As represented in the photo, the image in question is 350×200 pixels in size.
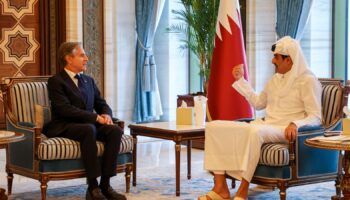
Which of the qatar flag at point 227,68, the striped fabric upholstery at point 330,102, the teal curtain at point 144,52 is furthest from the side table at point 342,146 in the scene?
the teal curtain at point 144,52

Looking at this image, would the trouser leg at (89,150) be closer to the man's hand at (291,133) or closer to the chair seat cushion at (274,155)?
the chair seat cushion at (274,155)

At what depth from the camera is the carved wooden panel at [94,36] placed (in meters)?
9.47

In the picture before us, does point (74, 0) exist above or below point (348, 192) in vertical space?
above

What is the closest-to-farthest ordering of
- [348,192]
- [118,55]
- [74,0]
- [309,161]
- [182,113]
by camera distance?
[348,192]
[309,161]
[182,113]
[74,0]
[118,55]

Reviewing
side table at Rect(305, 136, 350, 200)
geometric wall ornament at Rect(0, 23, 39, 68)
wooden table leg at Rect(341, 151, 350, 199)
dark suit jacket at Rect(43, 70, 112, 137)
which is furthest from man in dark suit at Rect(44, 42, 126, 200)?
geometric wall ornament at Rect(0, 23, 39, 68)

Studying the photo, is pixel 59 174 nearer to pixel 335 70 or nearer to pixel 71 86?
pixel 71 86

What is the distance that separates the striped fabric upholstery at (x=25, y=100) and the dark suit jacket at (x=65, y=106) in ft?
0.90

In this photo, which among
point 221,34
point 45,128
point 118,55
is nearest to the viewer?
point 45,128

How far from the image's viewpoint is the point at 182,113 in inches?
263

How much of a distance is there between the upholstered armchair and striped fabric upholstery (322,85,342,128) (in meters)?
1.71

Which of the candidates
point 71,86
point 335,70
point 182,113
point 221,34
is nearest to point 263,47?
point 335,70

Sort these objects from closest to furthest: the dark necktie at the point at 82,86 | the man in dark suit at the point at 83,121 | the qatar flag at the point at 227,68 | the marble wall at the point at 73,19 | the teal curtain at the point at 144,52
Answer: the man in dark suit at the point at 83,121
the dark necktie at the point at 82,86
the qatar flag at the point at 227,68
the marble wall at the point at 73,19
the teal curtain at the point at 144,52

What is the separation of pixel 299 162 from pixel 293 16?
12.1ft

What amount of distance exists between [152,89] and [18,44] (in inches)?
105
